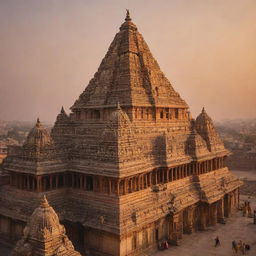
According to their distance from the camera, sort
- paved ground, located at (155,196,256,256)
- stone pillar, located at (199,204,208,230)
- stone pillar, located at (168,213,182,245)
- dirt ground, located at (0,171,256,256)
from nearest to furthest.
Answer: dirt ground, located at (0,171,256,256), paved ground, located at (155,196,256,256), stone pillar, located at (168,213,182,245), stone pillar, located at (199,204,208,230)

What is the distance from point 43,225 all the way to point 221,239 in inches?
548

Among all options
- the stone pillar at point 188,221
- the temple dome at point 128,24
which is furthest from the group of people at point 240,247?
the temple dome at point 128,24

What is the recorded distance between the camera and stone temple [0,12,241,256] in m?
20.7

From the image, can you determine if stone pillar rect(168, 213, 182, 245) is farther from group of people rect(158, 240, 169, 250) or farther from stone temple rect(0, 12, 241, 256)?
group of people rect(158, 240, 169, 250)

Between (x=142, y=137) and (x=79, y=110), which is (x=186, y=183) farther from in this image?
(x=79, y=110)

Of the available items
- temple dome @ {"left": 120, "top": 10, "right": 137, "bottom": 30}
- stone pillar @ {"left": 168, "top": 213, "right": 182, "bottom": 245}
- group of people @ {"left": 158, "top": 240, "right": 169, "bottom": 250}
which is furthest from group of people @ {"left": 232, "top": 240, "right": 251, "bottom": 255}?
temple dome @ {"left": 120, "top": 10, "right": 137, "bottom": 30}

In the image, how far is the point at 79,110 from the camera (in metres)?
27.3

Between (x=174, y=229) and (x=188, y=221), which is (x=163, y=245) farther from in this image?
(x=188, y=221)

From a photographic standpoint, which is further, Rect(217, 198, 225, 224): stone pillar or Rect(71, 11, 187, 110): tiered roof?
Rect(217, 198, 225, 224): stone pillar

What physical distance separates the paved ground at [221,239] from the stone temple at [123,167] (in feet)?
2.27

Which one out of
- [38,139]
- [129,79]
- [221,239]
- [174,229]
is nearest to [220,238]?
[221,239]

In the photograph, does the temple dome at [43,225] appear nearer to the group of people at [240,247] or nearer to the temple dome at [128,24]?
the group of people at [240,247]

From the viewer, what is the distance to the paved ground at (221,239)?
22102mm

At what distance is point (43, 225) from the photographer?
16.2 meters
